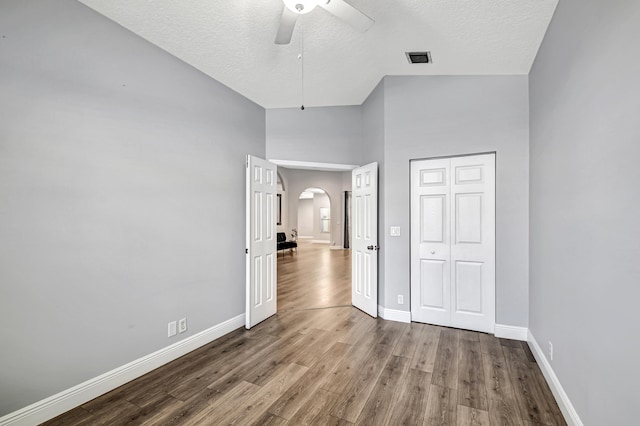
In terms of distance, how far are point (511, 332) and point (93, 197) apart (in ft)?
14.2

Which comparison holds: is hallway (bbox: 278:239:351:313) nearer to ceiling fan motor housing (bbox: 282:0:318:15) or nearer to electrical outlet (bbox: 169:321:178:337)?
electrical outlet (bbox: 169:321:178:337)

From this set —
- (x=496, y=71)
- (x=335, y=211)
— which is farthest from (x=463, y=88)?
(x=335, y=211)

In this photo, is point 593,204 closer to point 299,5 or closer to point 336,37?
point 299,5

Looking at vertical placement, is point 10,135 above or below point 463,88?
below

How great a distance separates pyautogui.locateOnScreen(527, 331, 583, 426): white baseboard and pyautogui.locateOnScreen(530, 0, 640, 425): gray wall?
0.07m

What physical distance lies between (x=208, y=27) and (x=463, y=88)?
2869 millimetres

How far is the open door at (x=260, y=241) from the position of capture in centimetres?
355

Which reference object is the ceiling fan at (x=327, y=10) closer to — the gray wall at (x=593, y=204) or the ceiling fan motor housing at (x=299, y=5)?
the ceiling fan motor housing at (x=299, y=5)

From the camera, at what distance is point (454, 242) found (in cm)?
355

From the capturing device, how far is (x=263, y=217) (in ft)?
12.6

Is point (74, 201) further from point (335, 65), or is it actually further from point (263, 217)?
point (335, 65)

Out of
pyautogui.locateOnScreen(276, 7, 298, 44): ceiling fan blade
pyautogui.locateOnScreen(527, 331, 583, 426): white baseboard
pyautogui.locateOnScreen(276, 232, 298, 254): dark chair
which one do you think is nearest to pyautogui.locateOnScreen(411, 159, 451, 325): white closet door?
pyautogui.locateOnScreen(527, 331, 583, 426): white baseboard

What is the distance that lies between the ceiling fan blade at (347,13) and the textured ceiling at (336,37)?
39cm

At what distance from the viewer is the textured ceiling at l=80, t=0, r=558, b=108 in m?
2.19
